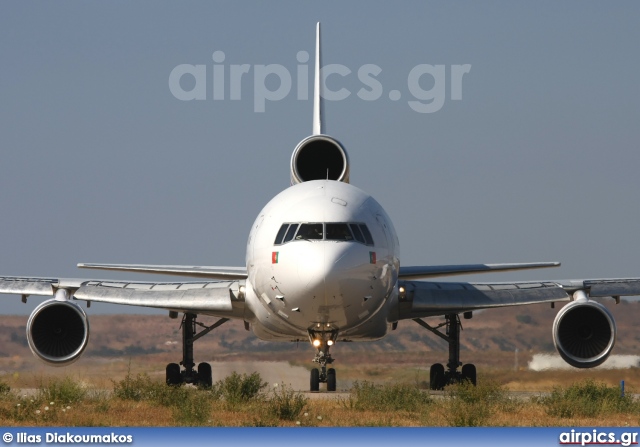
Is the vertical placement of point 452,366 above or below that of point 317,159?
below

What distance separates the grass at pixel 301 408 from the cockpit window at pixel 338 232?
102 inches

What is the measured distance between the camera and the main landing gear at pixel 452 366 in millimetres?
27219

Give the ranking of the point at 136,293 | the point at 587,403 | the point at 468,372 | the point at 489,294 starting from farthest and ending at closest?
1. the point at 468,372
2. the point at 136,293
3. the point at 489,294
4. the point at 587,403

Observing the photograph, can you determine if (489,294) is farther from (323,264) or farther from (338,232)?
(323,264)

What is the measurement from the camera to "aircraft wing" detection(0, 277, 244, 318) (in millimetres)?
24344

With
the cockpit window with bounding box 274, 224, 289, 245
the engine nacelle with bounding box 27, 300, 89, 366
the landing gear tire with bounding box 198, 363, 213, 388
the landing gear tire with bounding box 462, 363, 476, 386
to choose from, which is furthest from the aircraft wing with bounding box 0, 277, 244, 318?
the landing gear tire with bounding box 462, 363, 476, 386

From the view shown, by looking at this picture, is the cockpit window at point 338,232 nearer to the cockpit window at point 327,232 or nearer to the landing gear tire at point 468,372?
the cockpit window at point 327,232

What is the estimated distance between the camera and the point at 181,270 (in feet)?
80.3

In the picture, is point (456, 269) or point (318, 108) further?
point (318, 108)

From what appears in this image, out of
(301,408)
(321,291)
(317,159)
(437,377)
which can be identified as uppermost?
(317,159)

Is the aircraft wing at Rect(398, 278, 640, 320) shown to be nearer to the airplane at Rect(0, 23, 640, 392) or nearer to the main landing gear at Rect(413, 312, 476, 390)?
the airplane at Rect(0, 23, 640, 392)

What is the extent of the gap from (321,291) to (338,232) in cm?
116

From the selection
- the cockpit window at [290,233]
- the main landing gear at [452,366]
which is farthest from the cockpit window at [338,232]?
the main landing gear at [452,366]

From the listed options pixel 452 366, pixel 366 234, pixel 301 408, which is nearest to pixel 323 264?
pixel 366 234
